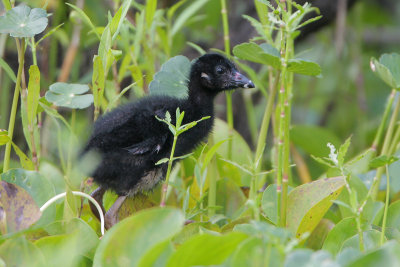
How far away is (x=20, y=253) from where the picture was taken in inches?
51.9

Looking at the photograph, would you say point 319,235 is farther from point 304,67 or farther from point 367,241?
point 304,67

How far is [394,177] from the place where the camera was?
222 centimetres

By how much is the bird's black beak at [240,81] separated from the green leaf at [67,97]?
0.65 m

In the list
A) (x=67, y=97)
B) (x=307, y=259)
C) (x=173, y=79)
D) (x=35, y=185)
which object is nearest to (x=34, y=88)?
(x=67, y=97)

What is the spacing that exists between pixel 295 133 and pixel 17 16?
6.70 feet

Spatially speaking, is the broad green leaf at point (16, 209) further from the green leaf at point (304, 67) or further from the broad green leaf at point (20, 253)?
the green leaf at point (304, 67)

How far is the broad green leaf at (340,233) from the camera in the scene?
5.56 feet

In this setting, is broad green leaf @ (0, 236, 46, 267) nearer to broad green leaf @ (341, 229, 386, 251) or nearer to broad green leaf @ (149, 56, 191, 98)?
broad green leaf @ (341, 229, 386, 251)

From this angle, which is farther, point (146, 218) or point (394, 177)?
point (394, 177)

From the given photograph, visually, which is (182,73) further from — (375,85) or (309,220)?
(375,85)

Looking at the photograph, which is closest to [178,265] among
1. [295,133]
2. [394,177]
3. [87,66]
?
[394,177]

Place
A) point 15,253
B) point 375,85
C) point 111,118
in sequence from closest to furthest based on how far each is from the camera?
point 15,253 < point 111,118 < point 375,85

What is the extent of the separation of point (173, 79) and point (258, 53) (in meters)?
0.65

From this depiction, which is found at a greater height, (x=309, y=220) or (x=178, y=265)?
(x=178, y=265)
